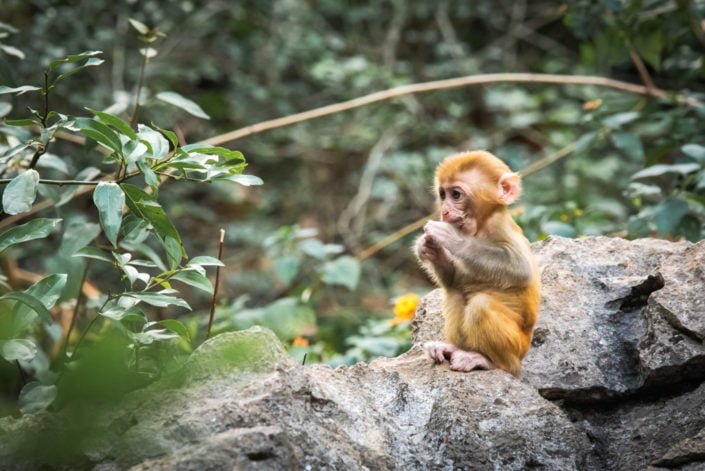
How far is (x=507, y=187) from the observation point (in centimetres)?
405

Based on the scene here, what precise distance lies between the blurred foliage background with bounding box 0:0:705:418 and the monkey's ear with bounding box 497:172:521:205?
3.18m

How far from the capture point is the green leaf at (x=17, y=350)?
→ 2.91 m

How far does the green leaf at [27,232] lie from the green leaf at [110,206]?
0.78 ft

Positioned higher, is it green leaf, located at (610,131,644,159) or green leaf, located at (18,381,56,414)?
green leaf, located at (18,381,56,414)

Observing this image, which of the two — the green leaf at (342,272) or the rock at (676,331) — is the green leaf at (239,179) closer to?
the rock at (676,331)

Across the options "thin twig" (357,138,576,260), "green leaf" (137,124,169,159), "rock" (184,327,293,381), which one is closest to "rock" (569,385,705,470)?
"rock" (184,327,293,381)

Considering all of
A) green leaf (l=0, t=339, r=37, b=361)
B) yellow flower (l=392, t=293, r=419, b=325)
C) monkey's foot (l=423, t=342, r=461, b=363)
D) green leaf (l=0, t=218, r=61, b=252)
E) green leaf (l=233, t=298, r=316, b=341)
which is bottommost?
green leaf (l=233, t=298, r=316, b=341)

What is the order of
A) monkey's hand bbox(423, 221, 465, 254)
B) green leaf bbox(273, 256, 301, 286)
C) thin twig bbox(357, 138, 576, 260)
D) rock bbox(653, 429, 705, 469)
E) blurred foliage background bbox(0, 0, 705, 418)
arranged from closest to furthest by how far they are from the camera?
rock bbox(653, 429, 705, 469), monkey's hand bbox(423, 221, 465, 254), green leaf bbox(273, 256, 301, 286), thin twig bbox(357, 138, 576, 260), blurred foliage background bbox(0, 0, 705, 418)

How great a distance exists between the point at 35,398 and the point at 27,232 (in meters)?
0.63

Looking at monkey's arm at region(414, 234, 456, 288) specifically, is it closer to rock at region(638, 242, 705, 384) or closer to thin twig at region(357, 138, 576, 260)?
rock at region(638, 242, 705, 384)

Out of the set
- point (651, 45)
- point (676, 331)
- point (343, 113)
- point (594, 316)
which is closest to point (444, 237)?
point (594, 316)

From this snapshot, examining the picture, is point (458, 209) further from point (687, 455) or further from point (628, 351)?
point (687, 455)

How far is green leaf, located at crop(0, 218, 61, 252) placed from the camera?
2965 mm

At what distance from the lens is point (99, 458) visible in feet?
8.64
